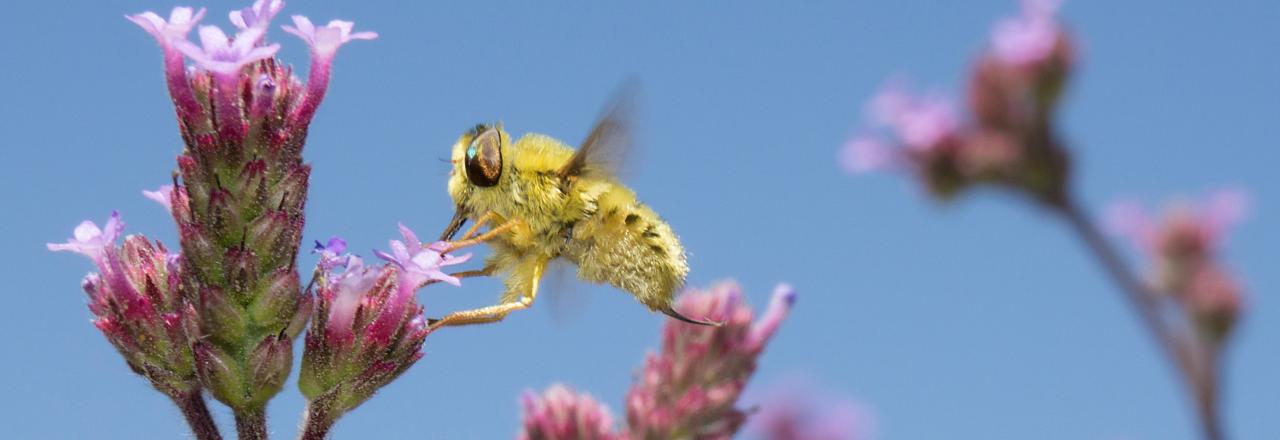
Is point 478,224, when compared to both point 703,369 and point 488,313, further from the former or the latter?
point 703,369

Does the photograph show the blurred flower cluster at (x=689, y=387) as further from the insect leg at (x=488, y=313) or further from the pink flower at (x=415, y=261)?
the pink flower at (x=415, y=261)

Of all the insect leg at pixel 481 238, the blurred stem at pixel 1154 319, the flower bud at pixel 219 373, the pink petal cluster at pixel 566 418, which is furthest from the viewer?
the pink petal cluster at pixel 566 418

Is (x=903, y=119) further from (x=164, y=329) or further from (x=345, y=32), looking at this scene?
(x=164, y=329)

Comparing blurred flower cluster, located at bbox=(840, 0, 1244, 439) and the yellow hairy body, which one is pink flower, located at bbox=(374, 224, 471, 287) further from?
blurred flower cluster, located at bbox=(840, 0, 1244, 439)

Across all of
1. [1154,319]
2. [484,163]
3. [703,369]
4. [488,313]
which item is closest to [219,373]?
Answer: [488,313]

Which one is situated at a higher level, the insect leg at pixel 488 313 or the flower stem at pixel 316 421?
the insect leg at pixel 488 313

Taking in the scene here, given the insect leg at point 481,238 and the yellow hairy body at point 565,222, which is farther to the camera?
the yellow hairy body at point 565,222

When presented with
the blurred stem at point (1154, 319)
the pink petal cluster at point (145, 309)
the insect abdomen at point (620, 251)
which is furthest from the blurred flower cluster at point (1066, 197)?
the pink petal cluster at point (145, 309)

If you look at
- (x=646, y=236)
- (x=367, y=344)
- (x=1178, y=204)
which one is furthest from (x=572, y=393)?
(x=1178, y=204)
